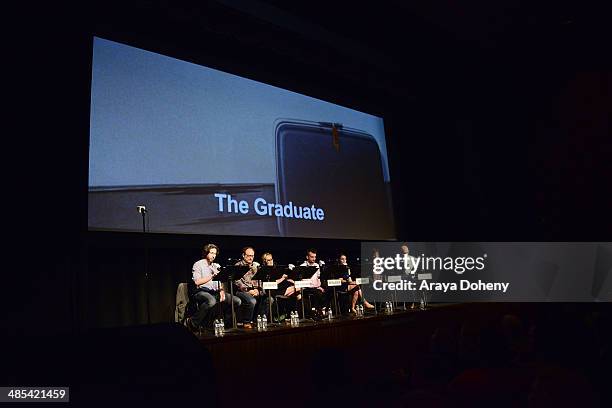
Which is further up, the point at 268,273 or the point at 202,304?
the point at 268,273

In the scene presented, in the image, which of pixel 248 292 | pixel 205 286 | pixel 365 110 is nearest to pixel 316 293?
pixel 248 292

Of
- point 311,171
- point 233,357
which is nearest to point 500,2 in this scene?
point 311,171

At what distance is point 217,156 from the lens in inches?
240

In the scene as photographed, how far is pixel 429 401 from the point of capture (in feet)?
4.14

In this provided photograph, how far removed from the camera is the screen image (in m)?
5.23

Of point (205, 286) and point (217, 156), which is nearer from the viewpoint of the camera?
point (205, 286)

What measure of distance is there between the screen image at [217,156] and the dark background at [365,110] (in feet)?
0.57

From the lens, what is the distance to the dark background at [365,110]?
15.3 feet

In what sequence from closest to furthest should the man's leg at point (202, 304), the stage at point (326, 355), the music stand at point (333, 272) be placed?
1. the stage at point (326, 355)
2. the man's leg at point (202, 304)
3. the music stand at point (333, 272)

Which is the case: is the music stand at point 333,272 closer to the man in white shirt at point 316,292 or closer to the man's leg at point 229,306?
the man in white shirt at point 316,292

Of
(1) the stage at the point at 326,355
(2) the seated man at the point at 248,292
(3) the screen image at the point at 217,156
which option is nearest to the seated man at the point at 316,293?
(3) the screen image at the point at 217,156

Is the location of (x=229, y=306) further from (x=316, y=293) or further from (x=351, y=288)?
(x=351, y=288)

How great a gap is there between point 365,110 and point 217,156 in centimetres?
311

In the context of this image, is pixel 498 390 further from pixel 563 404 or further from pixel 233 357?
pixel 233 357
